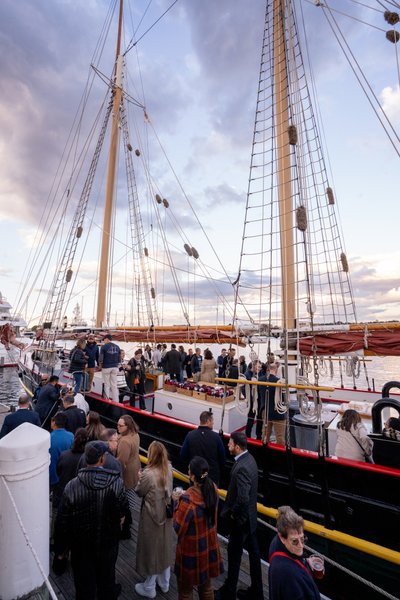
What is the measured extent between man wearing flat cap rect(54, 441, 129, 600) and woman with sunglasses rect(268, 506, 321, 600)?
1.17 meters

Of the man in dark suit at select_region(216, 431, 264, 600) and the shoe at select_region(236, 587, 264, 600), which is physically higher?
the man in dark suit at select_region(216, 431, 264, 600)

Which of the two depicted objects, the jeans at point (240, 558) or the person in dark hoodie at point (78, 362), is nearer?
the jeans at point (240, 558)

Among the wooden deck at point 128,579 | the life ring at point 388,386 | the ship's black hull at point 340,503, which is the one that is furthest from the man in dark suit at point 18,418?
the life ring at point 388,386

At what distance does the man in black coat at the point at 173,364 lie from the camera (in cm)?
912

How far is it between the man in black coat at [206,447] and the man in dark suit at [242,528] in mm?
659

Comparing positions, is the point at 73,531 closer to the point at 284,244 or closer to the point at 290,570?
the point at 290,570

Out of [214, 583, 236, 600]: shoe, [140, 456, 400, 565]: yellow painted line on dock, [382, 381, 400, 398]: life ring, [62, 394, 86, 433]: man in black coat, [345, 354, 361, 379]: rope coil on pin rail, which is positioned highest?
[345, 354, 361, 379]: rope coil on pin rail

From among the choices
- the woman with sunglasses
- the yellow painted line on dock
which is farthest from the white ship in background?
the woman with sunglasses

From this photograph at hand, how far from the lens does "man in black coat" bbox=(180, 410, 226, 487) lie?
366cm

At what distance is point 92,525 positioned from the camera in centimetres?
223

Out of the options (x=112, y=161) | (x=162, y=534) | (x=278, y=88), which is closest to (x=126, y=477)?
(x=162, y=534)

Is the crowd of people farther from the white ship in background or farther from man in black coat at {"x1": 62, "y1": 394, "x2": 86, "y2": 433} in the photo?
the white ship in background

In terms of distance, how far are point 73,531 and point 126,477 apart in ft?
5.51

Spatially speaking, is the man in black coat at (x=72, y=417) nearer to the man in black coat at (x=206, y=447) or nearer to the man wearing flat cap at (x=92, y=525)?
the man in black coat at (x=206, y=447)
